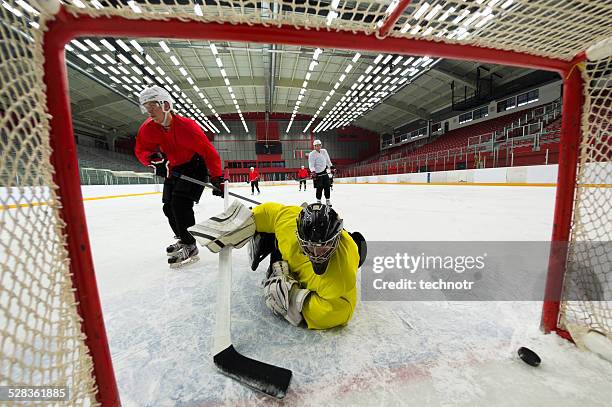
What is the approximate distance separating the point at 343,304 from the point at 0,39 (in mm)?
1228

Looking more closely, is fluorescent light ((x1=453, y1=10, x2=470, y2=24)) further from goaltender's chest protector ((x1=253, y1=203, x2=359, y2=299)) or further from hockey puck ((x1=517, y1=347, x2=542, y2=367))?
hockey puck ((x1=517, y1=347, x2=542, y2=367))

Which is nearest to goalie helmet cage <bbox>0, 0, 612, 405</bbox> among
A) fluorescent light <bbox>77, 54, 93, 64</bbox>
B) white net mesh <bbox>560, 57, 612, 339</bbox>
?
white net mesh <bbox>560, 57, 612, 339</bbox>

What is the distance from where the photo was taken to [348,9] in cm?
65

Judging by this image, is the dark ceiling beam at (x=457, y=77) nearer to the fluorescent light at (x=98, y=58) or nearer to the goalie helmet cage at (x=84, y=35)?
the fluorescent light at (x=98, y=58)

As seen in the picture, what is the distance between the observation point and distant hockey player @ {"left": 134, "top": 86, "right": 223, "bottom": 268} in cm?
192

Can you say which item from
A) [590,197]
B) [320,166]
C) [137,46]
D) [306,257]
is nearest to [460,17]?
[590,197]

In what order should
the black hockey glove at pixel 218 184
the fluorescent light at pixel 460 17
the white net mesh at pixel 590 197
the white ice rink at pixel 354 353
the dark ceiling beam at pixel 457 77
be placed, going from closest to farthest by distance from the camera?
the fluorescent light at pixel 460 17 < the white ice rink at pixel 354 353 < the white net mesh at pixel 590 197 < the black hockey glove at pixel 218 184 < the dark ceiling beam at pixel 457 77

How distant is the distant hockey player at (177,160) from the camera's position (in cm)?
192

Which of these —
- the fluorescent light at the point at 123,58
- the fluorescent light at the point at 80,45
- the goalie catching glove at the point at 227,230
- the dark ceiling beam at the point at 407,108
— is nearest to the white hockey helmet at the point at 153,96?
the goalie catching glove at the point at 227,230

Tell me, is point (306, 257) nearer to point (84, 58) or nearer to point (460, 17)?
point (460, 17)

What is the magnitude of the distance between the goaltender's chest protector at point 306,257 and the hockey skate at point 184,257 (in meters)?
0.80

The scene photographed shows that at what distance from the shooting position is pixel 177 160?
2012mm

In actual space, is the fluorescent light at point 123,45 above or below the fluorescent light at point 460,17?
above

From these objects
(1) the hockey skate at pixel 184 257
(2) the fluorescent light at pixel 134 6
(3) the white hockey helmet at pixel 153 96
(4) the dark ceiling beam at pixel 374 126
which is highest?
(4) the dark ceiling beam at pixel 374 126
